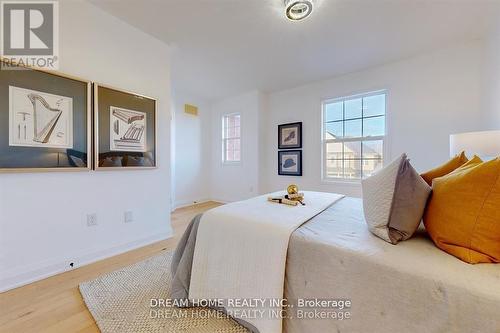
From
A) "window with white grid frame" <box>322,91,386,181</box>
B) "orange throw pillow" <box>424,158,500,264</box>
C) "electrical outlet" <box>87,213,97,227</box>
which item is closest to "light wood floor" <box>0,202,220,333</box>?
"electrical outlet" <box>87,213,97,227</box>

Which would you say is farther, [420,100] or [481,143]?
[420,100]

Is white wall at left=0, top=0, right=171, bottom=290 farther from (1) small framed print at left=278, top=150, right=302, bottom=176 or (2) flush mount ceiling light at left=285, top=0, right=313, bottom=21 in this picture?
(1) small framed print at left=278, top=150, right=302, bottom=176

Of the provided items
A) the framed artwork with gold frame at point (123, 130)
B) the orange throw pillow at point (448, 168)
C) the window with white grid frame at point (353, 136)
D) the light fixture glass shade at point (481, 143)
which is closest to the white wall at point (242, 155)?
the window with white grid frame at point (353, 136)

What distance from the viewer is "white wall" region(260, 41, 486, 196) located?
2.53 m

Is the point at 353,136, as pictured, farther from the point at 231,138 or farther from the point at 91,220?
the point at 91,220

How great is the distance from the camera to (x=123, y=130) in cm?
219

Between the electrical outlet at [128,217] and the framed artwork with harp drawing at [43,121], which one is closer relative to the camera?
the framed artwork with harp drawing at [43,121]

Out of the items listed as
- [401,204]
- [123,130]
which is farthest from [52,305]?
[401,204]

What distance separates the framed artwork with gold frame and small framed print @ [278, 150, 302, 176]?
2497 mm

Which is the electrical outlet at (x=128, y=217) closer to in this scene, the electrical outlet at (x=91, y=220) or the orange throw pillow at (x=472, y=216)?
the electrical outlet at (x=91, y=220)

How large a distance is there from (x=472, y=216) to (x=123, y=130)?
2.68 m

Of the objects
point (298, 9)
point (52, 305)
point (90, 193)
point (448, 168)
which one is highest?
A: point (298, 9)

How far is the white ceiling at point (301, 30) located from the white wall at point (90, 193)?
28cm

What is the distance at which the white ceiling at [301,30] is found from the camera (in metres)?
1.96
